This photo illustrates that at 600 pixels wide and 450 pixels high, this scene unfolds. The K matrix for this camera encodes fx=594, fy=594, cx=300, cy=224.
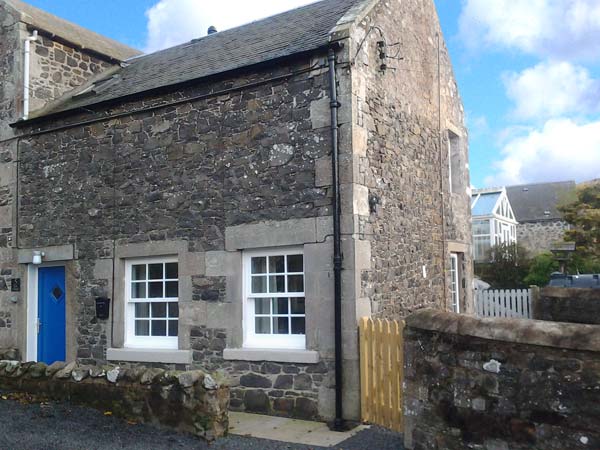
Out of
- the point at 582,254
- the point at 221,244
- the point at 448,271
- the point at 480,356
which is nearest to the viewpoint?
the point at 480,356

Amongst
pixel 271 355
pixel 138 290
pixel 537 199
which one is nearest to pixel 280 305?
pixel 271 355

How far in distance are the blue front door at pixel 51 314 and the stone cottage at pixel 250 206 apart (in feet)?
0.14

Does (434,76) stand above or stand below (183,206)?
above

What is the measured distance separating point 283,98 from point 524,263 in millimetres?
22872

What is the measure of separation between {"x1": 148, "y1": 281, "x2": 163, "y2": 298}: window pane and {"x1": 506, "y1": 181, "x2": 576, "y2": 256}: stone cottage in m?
34.0

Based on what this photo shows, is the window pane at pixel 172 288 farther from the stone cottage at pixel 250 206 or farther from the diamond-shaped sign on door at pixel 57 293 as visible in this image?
the diamond-shaped sign on door at pixel 57 293

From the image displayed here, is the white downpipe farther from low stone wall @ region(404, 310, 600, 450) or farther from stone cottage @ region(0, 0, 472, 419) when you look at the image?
low stone wall @ region(404, 310, 600, 450)

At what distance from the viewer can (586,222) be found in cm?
2877

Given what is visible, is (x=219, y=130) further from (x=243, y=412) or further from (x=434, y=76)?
(x=434, y=76)

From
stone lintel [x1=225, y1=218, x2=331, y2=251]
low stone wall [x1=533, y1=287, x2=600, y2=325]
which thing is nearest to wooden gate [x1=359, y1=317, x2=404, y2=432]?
stone lintel [x1=225, y1=218, x2=331, y2=251]

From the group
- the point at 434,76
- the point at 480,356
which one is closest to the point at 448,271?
the point at 434,76

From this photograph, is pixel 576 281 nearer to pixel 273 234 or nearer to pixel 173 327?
pixel 273 234

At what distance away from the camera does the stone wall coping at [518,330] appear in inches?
184

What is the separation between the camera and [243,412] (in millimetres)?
8305
